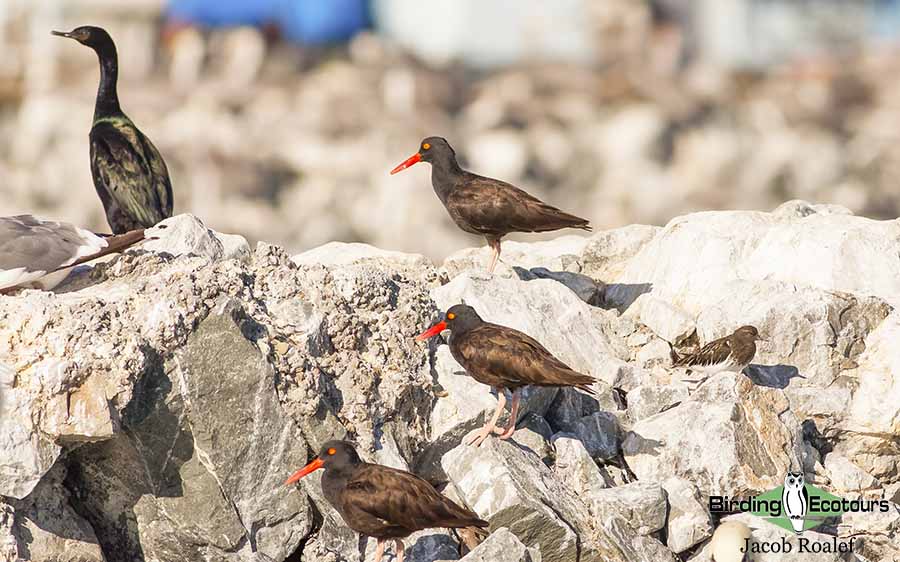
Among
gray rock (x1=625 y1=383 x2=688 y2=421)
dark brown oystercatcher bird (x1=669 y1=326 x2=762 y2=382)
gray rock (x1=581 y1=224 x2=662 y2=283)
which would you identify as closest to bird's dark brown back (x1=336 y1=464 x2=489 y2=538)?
gray rock (x1=625 y1=383 x2=688 y2=421)

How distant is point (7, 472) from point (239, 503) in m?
1.53

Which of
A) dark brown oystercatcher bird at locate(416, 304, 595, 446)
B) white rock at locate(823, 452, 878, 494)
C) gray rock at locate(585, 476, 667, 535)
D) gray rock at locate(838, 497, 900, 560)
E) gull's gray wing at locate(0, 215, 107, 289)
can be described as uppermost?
gull's gray wing at locate(0, 215, 107, 289)

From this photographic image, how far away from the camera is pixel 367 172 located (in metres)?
50.2

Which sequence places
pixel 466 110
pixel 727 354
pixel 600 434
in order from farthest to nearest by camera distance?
pixel 466 110 < pixel 727 354 < pixel 600 434

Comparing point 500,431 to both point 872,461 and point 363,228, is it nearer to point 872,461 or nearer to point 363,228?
point 872,461

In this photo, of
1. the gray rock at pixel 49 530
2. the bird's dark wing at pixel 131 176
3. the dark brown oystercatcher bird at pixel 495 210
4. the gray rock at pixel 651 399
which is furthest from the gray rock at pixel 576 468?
the bird's dark wing at pixel 131 176

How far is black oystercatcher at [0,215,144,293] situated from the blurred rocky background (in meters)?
30.2

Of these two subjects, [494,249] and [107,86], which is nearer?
[494,249]

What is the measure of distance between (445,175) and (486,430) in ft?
11.7

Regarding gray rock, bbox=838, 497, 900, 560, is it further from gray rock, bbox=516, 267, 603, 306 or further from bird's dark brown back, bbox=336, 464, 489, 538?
gray rock, bbox=516, 267, 603, 306

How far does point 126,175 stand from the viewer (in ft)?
41.8

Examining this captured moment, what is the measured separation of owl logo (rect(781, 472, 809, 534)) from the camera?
10.0 meters

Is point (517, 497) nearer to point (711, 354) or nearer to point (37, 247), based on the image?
point (711, 354)

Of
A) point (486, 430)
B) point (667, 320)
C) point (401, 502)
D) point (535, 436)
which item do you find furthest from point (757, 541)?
point (667, 320)
